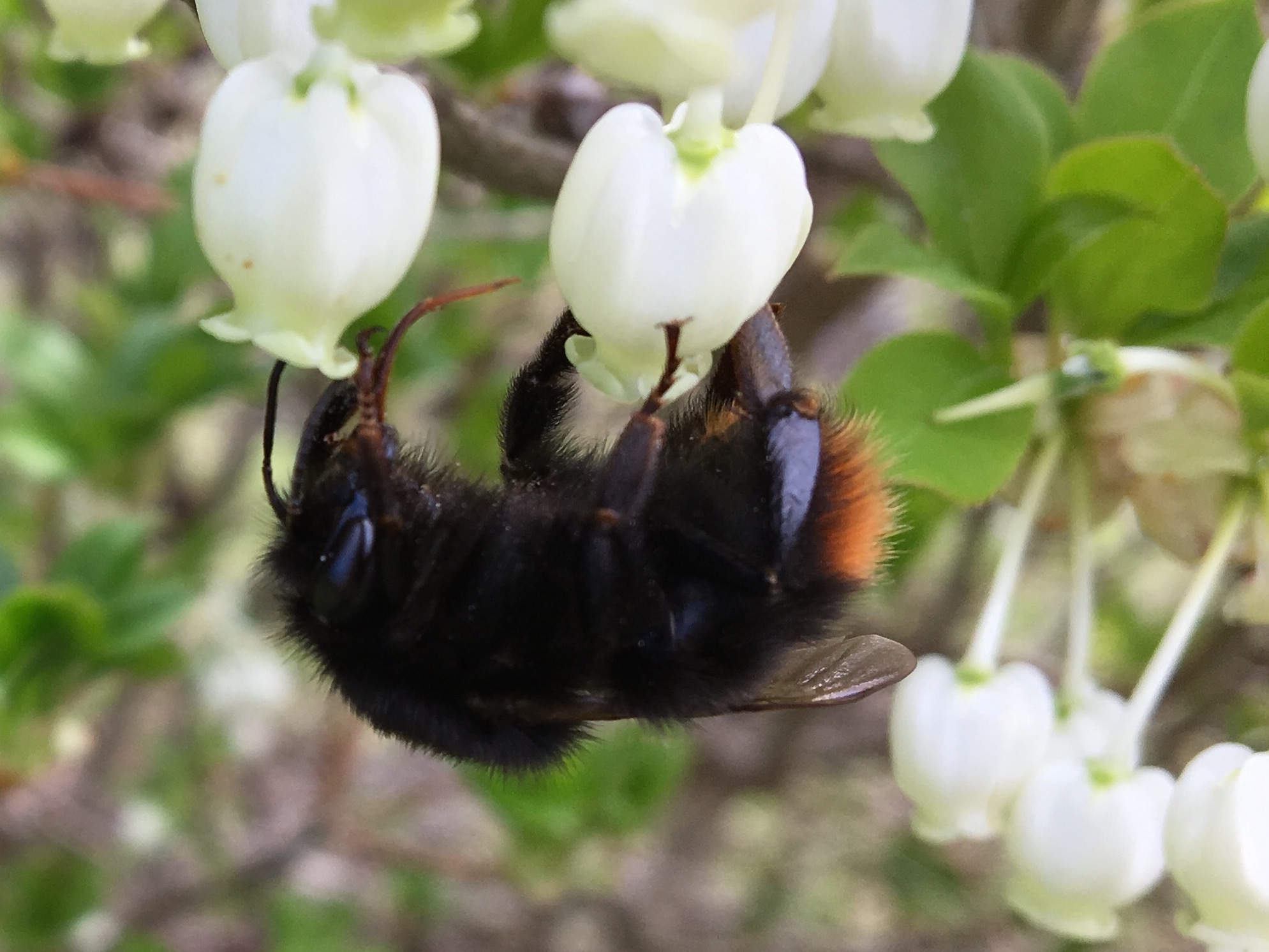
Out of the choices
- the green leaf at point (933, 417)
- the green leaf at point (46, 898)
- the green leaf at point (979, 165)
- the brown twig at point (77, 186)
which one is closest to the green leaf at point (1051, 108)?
the green leaf at point (979, 165)

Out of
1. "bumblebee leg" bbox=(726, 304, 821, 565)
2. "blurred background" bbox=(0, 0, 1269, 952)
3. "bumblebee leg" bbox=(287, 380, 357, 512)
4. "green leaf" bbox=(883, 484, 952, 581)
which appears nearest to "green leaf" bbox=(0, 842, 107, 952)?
"blurred background" bbox=(0, 0, 1269, 952)

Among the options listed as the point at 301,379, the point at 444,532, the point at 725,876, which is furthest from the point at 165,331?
the point at 725,876

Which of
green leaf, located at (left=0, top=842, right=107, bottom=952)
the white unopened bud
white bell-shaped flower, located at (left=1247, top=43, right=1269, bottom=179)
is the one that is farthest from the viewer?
green leaf, located at (left=0, top=842, right=107, bottom=952)

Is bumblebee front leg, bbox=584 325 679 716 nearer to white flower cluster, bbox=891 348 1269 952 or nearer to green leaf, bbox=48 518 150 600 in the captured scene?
white flower cluster, bbox=891 348 1269 952

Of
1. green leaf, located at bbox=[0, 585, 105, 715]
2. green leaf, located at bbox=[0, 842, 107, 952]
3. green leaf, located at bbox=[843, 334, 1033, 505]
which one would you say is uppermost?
green leaf, located at bbox=[843, 334, 1033, 505]

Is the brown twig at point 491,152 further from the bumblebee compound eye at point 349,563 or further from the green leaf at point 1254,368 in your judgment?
the green leaf at point 1254,368

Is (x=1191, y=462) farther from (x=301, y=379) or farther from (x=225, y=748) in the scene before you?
(x=225, y=748)

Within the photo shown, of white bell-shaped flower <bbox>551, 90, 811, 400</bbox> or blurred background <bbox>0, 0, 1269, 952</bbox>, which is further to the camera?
blurred background <bbox>0, 0, 1269, 952</bbox>
